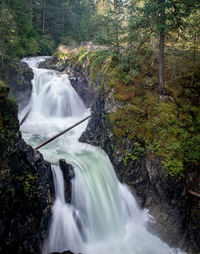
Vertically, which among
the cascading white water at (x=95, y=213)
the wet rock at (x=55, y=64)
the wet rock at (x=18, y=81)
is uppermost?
the wet rock at (x=55, y=64)

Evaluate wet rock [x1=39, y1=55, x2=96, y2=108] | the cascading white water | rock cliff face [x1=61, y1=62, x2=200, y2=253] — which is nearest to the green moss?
rock cliff face [x1=61, y1=62, x2=200, y2=253]

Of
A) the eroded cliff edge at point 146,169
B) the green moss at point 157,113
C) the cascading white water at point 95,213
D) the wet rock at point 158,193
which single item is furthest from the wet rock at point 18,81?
the wet rock at point 158,193

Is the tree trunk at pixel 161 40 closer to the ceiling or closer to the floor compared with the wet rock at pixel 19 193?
closer to the ceiling

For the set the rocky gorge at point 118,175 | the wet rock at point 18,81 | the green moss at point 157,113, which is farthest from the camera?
the wet rock at point 18,81

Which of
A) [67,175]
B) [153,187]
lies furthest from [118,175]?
[67,175]

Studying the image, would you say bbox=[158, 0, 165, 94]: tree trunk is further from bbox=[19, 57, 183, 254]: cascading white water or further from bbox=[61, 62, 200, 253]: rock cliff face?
bbox=[19, 57, 183, 254]: cascading white water

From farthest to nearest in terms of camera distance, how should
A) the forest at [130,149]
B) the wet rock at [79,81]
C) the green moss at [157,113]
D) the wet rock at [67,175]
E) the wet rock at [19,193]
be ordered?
1. the wet rock at [79,81]
2. the green moss at [157,113]
3. the wet rock at [67,175]
4. the forest at [130,149]
5. the wet rock at [19,193]

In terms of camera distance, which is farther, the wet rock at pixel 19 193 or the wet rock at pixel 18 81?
the wet rock at pixel 18 81

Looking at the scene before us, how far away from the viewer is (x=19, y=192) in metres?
4.94

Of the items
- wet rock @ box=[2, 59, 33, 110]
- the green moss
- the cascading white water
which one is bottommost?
the cascading white water

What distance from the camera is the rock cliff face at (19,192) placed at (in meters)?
4.54

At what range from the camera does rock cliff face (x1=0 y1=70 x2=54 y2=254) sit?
4539 millimetres

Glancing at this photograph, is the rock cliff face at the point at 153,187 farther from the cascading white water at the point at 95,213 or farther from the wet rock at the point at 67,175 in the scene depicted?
the wet rock at the point at 67,175

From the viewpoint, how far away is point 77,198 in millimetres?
6797
